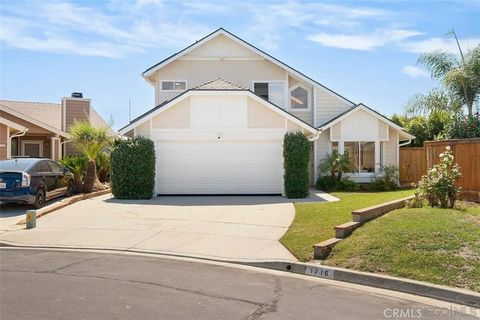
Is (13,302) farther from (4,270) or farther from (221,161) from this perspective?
(221,161)

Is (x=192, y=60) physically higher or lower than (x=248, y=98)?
higher

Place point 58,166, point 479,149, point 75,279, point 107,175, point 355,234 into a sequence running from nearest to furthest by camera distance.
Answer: point 75,279
point 355,234
point 479,149
point 58,166
point 107,175

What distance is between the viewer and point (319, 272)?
312 inches

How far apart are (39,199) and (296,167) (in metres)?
8.86

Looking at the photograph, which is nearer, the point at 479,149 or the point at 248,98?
the point at 479,149

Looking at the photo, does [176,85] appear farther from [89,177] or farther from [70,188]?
[70,188]

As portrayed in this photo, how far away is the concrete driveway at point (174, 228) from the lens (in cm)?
968

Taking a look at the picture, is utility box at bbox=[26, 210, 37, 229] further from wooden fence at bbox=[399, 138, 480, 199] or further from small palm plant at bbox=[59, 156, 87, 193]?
wooden fence at bbox=[399, 138, 480, 199]

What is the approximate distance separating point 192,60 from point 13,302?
64.4 feet

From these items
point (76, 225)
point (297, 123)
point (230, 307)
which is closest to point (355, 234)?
point (230, 307)

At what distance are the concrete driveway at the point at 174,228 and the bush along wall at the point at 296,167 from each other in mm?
1523

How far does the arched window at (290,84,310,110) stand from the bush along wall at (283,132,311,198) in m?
6.70

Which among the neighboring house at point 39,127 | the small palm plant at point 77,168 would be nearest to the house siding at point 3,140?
the neighboring house at point 39,127

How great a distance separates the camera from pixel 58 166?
1731cm
